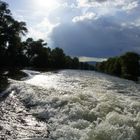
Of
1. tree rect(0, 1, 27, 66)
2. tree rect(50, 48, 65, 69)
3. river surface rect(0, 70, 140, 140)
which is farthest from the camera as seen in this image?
tree rect(50, 48, 65, 69)

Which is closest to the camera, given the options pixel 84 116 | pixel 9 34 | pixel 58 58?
pixel 84 116

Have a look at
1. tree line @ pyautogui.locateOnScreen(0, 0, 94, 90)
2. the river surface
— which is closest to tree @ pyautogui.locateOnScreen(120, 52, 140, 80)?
tree line @ pyautogui.locateOnScreen(0, 0, 94, 90)

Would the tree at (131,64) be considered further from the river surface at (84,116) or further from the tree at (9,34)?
the river surface at (84,116)

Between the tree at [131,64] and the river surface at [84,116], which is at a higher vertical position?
the tree at [131,64]

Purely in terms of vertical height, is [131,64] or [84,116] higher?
[131,64]

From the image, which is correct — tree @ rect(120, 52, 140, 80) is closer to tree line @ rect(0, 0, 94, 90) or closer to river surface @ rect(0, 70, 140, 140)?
tree line @ rect(0, 0, 94, 90)

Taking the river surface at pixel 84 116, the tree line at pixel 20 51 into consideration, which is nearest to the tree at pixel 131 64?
the tree line at pixel 20 51

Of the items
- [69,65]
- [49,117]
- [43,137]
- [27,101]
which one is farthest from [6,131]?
[69,65]

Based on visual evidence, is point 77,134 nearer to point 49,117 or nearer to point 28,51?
point 49,117

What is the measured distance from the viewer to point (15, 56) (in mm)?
80375

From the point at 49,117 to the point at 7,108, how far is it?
10.7ft

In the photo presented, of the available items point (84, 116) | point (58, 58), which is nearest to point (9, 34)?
point (58, 58)

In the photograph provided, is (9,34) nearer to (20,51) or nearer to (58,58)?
(20,51)

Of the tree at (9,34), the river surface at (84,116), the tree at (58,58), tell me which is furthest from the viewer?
the tree at (58,58)
